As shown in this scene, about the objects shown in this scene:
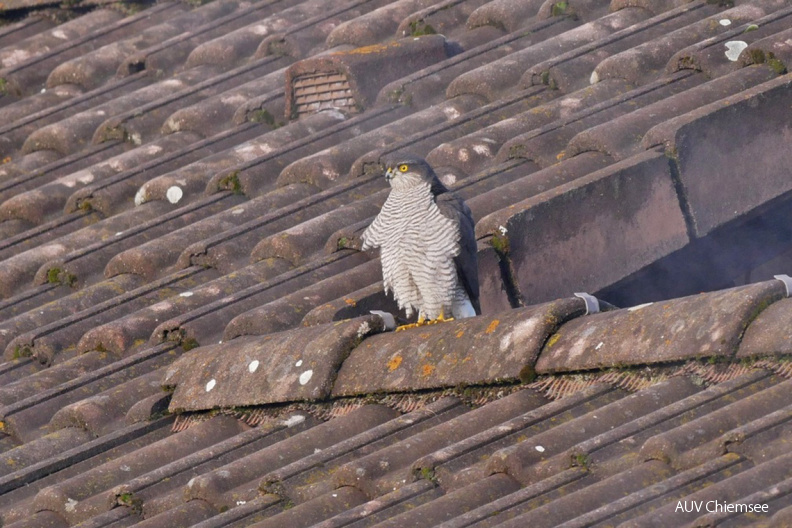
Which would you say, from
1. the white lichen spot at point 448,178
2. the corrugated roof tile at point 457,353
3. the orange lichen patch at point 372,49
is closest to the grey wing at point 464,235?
the corrugated roof tile at point 457,353

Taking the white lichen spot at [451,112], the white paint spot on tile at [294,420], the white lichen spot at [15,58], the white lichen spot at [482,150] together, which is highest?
the white lichen spot at [15,58]

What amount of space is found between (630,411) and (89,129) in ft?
18.0

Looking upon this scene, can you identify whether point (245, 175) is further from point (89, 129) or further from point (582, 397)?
point (582, 397)

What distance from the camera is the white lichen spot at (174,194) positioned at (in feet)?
26.7

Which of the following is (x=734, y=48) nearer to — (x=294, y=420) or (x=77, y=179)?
(x=294, y=420)

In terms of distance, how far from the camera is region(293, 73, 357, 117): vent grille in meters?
8.48

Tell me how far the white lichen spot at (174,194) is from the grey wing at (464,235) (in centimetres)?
222

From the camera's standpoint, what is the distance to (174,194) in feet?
26.7

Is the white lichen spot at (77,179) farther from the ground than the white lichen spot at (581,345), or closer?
farther from the ground

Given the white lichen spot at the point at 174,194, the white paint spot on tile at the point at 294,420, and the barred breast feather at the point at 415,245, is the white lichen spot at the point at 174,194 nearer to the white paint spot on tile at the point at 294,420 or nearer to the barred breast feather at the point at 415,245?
the barred breast feather at the point at 415,245

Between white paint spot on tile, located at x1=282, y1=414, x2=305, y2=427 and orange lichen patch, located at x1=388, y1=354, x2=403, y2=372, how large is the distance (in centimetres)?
39

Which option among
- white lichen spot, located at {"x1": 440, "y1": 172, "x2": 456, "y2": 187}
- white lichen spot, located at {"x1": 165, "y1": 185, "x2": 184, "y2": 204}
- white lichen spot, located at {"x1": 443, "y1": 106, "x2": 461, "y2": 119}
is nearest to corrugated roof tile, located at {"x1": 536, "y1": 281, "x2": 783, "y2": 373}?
white lichen spot, located at {"x1": 440, "y1": 172, "x2": 456, "y2": 187}

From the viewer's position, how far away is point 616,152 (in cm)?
675

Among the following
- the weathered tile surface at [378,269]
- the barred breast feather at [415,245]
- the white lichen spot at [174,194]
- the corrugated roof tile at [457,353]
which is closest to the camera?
the weathered tile surface at [378,269]
